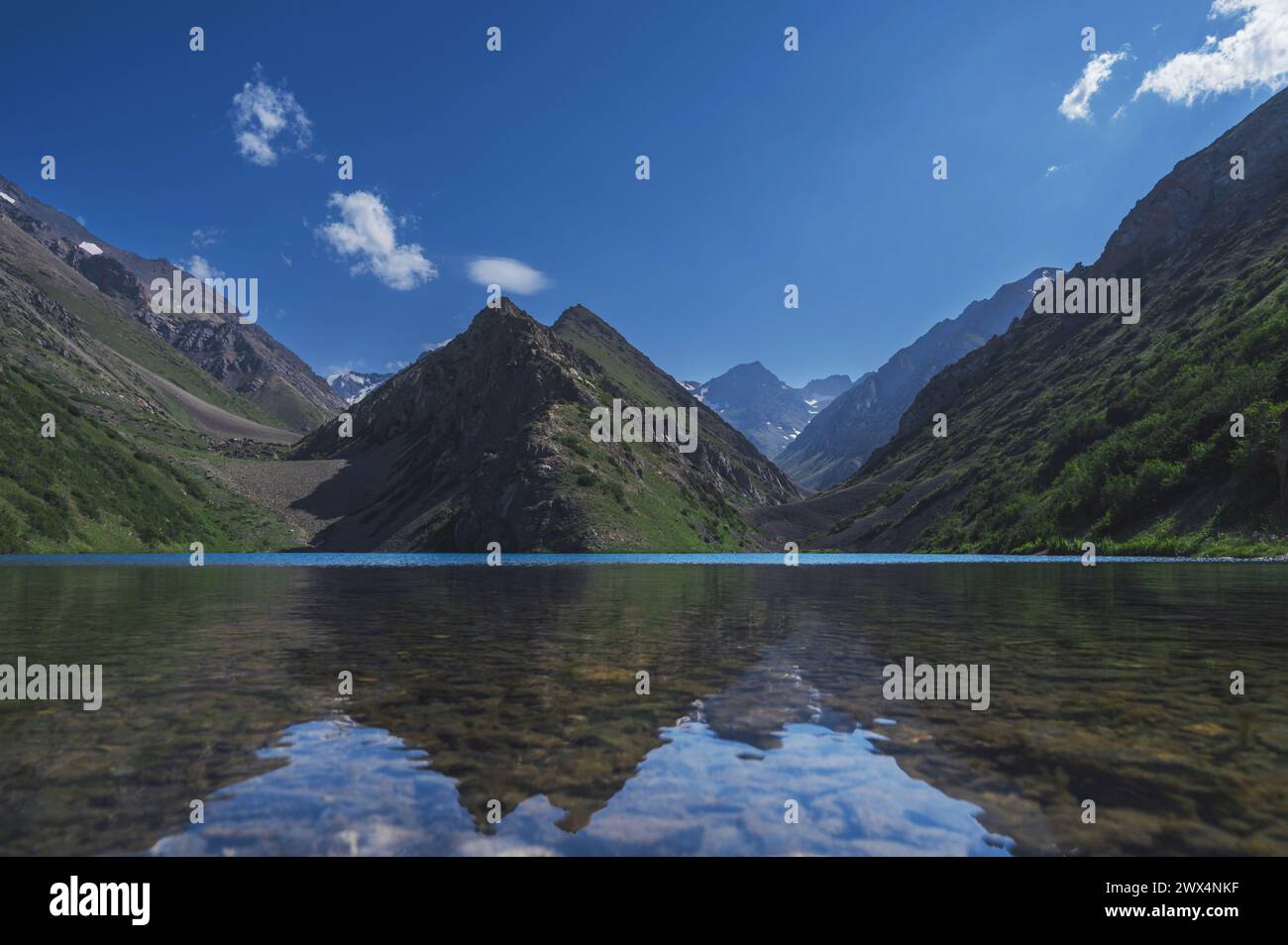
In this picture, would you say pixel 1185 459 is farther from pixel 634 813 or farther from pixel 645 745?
pixel 634 813

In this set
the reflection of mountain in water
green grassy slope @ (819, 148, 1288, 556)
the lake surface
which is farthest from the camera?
green grassy slope @ (819, 148, 1288, 556)

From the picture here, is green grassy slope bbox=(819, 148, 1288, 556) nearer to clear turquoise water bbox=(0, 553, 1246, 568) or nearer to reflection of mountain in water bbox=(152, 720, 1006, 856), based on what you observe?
clear turquoise water bbox=(0, 553, 1246, 568)

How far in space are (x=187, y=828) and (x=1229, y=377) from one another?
7140 inches

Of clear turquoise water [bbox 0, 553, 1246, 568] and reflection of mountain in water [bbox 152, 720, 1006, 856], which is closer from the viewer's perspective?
reflection of mountain in water [bbox 152, 720, 1006, 856]

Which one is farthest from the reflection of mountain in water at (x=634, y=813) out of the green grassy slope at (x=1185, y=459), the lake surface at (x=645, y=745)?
the green grassy slope at (x=1185, y=459)

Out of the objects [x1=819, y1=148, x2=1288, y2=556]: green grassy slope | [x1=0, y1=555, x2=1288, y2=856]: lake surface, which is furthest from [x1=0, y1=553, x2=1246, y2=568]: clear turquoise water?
[x1=0, y1=555, x2=1288, y2=856]: lake surface

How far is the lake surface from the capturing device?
8.91m

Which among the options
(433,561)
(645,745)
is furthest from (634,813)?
(433,561)

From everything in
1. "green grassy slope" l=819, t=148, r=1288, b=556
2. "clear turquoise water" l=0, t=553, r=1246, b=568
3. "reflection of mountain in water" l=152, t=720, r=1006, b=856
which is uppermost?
"green grassy slope" l=819, t=148, r=1288, b=556

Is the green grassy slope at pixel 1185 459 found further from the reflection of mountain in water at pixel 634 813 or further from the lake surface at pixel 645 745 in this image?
the reflection of mountain in water at pixel 634 813

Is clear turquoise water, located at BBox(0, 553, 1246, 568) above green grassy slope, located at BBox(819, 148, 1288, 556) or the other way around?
the other way around

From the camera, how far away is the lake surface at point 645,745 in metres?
8.91
